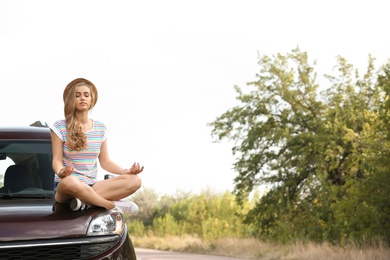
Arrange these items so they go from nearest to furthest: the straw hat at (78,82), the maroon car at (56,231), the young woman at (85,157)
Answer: the maroon car at (56,231)
the young woman at (85,157)
the straw hat at (78,82)

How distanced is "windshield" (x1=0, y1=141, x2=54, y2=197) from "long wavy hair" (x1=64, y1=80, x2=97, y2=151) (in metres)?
0.78

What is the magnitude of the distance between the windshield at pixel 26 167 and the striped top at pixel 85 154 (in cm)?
63

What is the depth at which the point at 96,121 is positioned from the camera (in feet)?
22.8

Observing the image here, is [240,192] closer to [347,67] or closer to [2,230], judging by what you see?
[347,67]

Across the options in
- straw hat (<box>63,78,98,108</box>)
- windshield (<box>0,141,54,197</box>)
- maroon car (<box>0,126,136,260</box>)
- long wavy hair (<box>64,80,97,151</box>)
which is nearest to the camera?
maroon car (<box>0,126,136,260</box>)

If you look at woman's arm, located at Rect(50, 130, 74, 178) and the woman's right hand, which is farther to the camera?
woman's arm, located at Rect(50, 130, 74, 178)

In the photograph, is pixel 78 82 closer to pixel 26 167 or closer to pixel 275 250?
pixel 26 167

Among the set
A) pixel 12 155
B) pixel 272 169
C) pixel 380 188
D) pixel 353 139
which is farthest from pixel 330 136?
pixel 12 155

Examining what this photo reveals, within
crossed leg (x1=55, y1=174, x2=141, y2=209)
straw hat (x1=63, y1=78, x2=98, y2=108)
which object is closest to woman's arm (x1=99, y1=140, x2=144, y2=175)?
straw hat (x1=63, y1=78, x2=98, y2=108)

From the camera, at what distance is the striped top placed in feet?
22.0

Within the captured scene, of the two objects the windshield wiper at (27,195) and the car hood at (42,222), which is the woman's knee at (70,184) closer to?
the car hood at (42,222)

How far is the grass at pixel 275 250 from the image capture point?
66.5 ft

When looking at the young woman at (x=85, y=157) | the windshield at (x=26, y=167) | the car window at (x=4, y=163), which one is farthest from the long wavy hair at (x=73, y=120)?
the car window at (x=4, y=163)

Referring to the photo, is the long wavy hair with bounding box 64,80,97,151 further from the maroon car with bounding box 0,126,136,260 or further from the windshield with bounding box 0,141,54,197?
the windshield with bounding box 0,141,54,197
